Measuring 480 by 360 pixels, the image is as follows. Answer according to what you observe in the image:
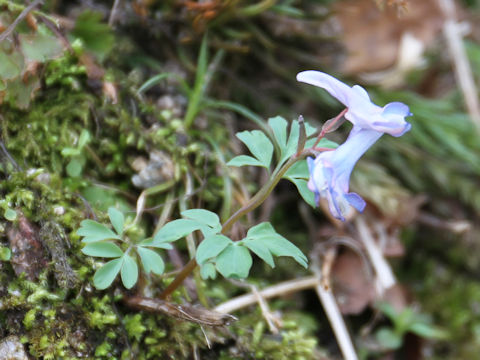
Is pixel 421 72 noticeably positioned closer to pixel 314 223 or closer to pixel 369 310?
pixel 314 223

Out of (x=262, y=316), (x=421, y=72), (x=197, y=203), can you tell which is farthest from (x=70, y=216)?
(x=421, y=72)

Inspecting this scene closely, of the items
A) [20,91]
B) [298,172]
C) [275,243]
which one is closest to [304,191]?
[298,172]

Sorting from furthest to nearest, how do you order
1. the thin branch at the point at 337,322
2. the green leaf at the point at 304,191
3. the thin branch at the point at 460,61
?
the thin branch at the point at 460,61, the thin branch at the point at 337,322, the green leaf at the point at 304,191

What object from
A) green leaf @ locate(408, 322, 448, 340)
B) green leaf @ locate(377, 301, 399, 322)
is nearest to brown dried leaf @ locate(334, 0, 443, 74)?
green leaf @ locate(377, 301, 399, 322)

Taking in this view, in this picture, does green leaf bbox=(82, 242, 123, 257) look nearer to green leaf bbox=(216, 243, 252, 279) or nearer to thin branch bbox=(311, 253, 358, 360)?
green leaf bbox=(216, 243, 252, 279)

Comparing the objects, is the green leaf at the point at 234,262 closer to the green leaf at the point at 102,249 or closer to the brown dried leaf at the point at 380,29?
the green leaf at the point at 102,249

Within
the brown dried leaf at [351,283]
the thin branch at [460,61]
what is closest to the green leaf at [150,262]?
the brown dried leaf at [351,283]

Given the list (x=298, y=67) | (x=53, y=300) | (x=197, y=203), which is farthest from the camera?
(x=298, y=67)
